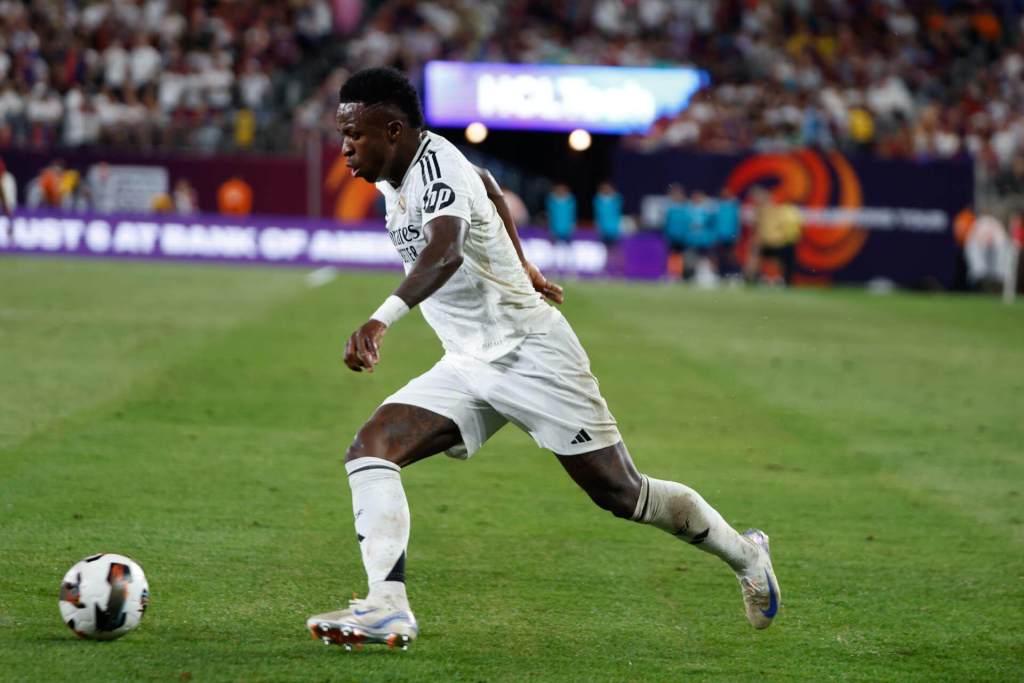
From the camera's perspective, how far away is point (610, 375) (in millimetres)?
14242

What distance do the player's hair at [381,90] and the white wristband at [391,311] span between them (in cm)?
81

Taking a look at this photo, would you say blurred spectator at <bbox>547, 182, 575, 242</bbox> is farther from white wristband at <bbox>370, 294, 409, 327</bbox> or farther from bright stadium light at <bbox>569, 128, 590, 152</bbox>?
white wristband at <bbox>370, 294, 409, 327</bbox>

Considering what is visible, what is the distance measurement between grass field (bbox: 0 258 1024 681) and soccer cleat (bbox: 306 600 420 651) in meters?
0.12

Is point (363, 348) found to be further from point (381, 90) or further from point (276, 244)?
point (276, 244)

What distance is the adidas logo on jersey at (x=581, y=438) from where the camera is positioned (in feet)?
17.8

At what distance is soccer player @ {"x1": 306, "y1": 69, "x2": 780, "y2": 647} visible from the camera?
514 centimetres

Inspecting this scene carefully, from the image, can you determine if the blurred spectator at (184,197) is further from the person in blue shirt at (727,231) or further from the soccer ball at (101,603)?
the soccer ball at (101,603)

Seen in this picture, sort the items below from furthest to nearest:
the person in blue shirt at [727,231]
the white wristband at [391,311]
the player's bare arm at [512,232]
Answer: the person in blue shirt at [727,231]
the player's bare arm at [512,232]
the white wristband at [391,311]

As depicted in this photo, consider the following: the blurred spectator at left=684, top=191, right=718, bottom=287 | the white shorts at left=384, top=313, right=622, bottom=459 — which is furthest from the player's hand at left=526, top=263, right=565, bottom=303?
the blurred spectator at left=684, top=191, right=718, bottom=287

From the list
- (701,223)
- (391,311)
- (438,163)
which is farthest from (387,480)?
(701,223)

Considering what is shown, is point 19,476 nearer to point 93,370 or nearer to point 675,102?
point 93,370

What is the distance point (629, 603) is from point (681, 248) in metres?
25.7

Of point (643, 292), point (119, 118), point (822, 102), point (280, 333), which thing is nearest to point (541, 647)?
point (280, 333)

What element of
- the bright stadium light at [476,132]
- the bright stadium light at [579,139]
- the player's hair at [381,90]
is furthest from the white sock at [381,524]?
the bright stadium light at [579,139]
